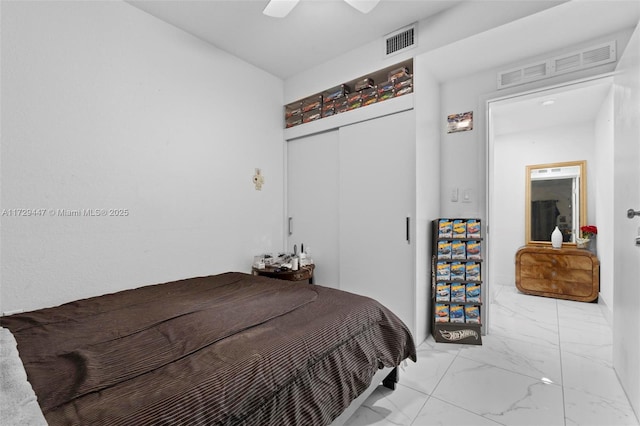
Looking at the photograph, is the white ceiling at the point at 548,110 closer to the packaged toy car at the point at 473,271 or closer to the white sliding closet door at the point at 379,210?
the white sliding closet door at the point at 379,210

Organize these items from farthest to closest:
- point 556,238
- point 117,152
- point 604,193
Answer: point 556,238
point 604,193
point 117,152

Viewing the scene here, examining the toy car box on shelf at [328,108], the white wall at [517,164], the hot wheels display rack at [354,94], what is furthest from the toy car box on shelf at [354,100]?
the white wall at [517,164]

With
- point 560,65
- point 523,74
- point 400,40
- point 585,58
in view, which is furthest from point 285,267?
point 585,58

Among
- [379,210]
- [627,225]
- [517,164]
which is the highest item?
[517,164]

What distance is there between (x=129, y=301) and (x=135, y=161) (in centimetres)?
105

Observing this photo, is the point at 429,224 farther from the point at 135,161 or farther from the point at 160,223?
the point at 135,161

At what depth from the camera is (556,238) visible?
397cm

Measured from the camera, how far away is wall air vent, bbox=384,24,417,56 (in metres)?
2.46

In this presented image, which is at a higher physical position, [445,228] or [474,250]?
[445,228]

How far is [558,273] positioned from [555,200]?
1.03 metres

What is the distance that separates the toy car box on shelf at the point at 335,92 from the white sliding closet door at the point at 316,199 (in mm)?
357

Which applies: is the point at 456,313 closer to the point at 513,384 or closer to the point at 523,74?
the point at 513,384

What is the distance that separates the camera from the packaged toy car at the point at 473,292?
8.21ft

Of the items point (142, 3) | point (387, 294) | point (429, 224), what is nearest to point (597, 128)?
point (429, 224)
